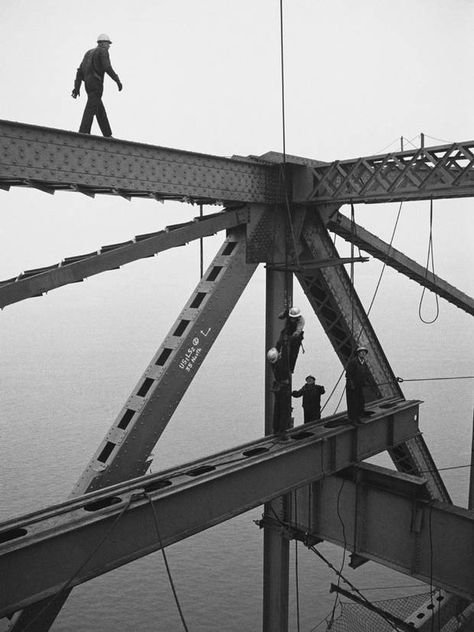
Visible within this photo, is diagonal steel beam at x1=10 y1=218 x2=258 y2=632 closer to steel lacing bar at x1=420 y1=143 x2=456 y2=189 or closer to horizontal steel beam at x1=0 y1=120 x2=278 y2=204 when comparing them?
horizontal steel beam at x1=0 y1=120 x2=278 y2=204

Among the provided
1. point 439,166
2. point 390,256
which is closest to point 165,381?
point 439,166

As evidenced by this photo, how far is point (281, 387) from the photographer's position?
834cm

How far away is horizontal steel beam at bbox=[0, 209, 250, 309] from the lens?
6922 millimetres

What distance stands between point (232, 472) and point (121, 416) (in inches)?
81.6

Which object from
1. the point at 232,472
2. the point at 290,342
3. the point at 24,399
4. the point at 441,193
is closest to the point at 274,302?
the point at 290,342

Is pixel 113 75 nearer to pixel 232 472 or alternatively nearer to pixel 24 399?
pixel 232 472

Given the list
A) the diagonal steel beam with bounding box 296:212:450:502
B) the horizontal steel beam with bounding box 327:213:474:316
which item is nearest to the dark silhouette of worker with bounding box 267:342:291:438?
the diagonal steel beam with bounding box 296:212:450:502

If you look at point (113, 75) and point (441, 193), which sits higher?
point (113, 75)

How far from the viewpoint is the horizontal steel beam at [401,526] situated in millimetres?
8467

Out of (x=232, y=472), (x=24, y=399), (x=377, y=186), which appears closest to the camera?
(x=232, y=472)

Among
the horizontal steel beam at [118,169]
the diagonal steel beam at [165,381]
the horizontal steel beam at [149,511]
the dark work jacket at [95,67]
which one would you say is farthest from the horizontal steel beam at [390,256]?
the dark work jacket at [95,67]

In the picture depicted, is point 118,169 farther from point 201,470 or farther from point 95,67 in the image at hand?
point 201,470

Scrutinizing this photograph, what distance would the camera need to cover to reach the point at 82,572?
524cm

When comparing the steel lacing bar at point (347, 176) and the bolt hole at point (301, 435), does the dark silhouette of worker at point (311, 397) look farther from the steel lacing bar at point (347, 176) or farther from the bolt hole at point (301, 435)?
the steel lacing bar at point (347, 176)
